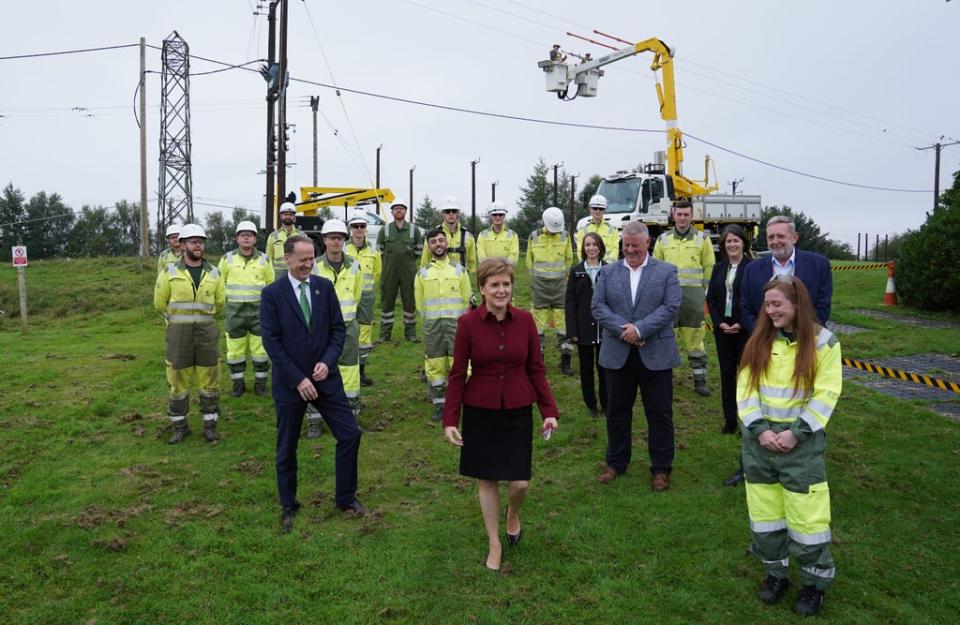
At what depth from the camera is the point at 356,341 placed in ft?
22.7

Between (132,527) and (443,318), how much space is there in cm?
352

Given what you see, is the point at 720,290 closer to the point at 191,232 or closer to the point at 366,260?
the point at 366,260

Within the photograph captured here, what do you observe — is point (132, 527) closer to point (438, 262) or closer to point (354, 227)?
point (438, 262)

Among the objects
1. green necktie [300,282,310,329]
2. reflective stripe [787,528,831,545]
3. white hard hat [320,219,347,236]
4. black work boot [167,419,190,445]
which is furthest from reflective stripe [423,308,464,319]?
reflective stripe [787,528,831,545]

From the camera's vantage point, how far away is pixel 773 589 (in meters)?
3.74

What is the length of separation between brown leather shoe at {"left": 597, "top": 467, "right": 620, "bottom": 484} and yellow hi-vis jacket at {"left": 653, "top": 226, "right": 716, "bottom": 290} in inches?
121

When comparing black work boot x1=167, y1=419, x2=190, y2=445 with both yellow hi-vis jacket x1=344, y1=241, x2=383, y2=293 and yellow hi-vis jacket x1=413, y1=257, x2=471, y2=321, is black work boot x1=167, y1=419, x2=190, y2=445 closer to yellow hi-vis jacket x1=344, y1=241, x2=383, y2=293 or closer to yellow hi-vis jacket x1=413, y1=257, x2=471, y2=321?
yellow hi-vis jacket x1=413, y1=257, x2=471, y2=321

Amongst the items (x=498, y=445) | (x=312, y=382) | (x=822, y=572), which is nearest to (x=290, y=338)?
(x=312, y=382)

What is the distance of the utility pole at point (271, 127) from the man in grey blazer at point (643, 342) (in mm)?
15750

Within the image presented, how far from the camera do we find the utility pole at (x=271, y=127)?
63.7 ft

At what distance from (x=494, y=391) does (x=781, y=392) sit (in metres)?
1.56

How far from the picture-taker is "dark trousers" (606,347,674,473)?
530 cm

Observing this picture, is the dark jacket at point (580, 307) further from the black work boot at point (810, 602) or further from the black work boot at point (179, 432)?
the black work boot at point (179, 432)

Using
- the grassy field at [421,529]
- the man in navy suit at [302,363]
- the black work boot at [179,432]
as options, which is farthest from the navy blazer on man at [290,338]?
the black work boot at [179,432]
